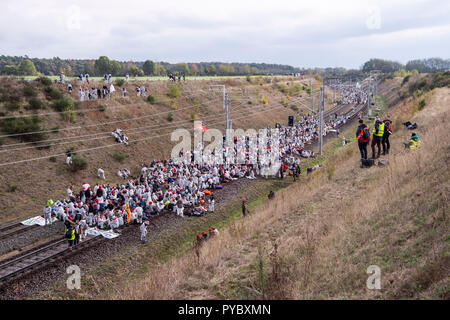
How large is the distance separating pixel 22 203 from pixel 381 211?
22.4 m

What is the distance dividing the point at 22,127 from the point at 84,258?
731 inches

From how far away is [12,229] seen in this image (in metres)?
18.4

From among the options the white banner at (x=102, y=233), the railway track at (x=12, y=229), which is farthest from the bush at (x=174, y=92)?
the white banner at (x=102, y=233)

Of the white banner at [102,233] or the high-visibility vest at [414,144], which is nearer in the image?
the high-visibility vest at [414,144]

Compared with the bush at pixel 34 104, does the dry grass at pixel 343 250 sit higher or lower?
lower

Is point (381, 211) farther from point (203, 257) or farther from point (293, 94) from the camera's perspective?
point (293, 94)

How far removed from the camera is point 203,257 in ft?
33.8

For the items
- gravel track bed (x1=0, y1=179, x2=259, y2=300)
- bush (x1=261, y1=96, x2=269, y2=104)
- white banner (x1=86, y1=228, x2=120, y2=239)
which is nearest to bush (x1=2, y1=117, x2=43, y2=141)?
gravel track bed (x1=0, y1=179, x2=259, y2=300)

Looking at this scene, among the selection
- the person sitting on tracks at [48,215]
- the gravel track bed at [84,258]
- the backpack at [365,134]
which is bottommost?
the gravel track bed at [84,258]

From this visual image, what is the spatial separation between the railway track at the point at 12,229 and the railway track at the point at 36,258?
2932mm

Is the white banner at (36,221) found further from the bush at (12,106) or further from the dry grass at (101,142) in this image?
the bush at (12,106)

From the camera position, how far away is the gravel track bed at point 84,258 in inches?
488

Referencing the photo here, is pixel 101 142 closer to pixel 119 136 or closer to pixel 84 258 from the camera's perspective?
pixel 119 136
